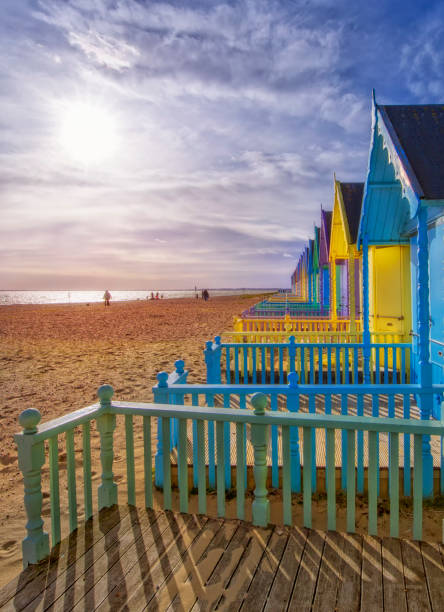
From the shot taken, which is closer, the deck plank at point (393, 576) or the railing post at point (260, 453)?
the deck plank at point (393, 576)

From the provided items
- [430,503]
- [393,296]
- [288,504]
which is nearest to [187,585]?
[288,504]

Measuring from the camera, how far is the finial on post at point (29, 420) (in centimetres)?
253

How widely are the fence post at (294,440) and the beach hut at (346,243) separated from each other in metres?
6.73

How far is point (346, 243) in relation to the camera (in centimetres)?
1111

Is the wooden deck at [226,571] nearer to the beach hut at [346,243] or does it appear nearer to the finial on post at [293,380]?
the finial on post at [293,380]

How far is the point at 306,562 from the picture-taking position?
249 cm

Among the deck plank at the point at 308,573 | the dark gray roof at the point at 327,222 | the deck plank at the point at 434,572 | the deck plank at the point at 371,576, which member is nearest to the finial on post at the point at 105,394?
the deck plank at the point at 308,573

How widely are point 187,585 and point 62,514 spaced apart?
2208 mm

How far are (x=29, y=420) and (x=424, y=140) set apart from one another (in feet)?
17.8

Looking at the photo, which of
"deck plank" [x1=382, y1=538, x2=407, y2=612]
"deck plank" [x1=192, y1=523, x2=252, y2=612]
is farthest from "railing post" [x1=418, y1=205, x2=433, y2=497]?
"deck plank" [x1=192, y1=523, x2=252, y2=612]

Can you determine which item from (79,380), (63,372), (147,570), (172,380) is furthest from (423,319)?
(63,372)

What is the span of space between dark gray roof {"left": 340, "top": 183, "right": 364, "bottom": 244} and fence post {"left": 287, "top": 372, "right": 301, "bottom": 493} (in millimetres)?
7537

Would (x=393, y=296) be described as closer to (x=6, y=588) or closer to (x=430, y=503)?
(x=430, y=503)

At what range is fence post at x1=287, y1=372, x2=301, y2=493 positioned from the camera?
152 inches
